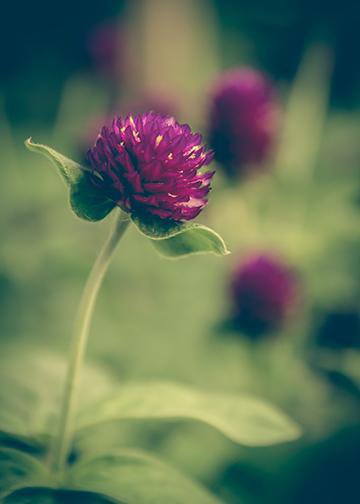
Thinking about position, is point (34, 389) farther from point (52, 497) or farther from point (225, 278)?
point (225, 278)

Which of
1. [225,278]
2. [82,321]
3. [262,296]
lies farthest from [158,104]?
[82,321]

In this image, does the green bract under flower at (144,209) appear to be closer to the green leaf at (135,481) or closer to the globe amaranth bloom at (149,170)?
the globe amaranth bloom at (149,170)

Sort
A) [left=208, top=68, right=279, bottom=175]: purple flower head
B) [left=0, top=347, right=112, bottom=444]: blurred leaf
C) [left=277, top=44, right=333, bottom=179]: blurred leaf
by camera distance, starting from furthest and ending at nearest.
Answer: [left=277, top=44, right=333, bottom=179]: blurred leaf → [left=208, top=68, right=279, bottom=175]: purple flower head → [left=0, top=347, right=112, bottom=444]: blurred leaf

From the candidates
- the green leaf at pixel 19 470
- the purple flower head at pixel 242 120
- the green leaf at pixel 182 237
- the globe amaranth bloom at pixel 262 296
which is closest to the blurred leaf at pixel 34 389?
the green leaf at pixel 19 470

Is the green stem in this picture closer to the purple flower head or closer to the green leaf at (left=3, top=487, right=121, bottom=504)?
the green leaf at (left=3, top=487, right=121, bottom=504)

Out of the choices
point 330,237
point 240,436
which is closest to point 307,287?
point 330,237

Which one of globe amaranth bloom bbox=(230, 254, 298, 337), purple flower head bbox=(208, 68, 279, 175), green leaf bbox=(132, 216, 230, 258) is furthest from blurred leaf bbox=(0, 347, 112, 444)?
purple flower head bbox=(208, 68, 279, 175)
